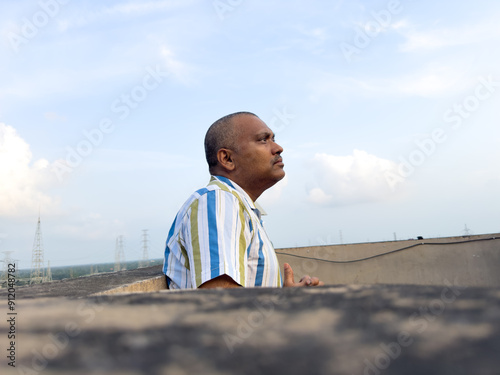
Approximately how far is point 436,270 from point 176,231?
2.94 metres

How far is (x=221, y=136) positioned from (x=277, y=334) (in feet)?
6.87

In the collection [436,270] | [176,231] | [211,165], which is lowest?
[436,270]

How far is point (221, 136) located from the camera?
8.06 feet

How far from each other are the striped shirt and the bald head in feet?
1.17

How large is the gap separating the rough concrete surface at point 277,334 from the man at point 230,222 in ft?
3.23

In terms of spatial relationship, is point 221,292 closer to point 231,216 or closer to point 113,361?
point 113,361

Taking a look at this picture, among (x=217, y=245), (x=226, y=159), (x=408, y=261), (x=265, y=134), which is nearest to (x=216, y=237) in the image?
(x=217, y=245)

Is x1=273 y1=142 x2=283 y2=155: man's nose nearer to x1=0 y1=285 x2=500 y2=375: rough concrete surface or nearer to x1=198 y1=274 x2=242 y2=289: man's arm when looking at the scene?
x1=198 y1=274 x2=242 y2=289: man's arm

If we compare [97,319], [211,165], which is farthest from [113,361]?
[211,165]

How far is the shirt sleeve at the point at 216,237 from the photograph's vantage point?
1.50 m

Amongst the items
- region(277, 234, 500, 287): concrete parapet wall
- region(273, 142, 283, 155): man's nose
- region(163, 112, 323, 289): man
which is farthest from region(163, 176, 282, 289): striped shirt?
region(277, 234, 500, 287): concrete parapet wall

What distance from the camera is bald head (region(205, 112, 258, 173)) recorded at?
2.44 meters

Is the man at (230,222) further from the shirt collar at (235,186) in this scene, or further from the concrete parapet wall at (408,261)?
the concrete parapet wall at (408,261)

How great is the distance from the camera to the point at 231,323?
45 centimetres
